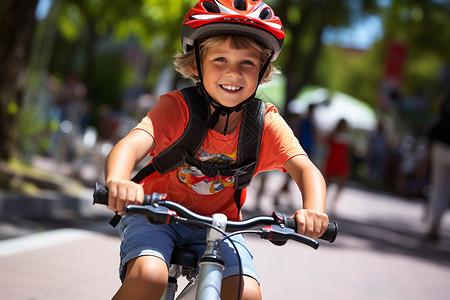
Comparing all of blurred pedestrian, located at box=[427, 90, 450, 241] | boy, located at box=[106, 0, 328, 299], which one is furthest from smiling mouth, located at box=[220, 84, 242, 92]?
blurred pedestrian, located at box=[427, 90, 450, 241]

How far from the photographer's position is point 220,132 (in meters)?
3.06

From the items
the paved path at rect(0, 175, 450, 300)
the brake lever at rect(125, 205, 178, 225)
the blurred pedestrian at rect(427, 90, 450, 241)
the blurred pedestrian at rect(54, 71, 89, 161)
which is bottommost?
the blurred pedestrian at rect(54, 71, 89, 161)

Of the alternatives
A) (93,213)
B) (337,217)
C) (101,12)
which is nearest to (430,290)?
(93,213)

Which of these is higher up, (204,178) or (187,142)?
(187,142)

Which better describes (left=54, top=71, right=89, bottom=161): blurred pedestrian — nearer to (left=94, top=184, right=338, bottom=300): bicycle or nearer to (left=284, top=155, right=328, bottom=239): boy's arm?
(left=284, top=155, right=328, bottom=239): boy's arm

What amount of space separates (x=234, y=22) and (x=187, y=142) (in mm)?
507

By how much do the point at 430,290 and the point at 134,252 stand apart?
202 inches

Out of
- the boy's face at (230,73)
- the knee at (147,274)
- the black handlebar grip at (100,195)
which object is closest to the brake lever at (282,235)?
the knee at (147,274)

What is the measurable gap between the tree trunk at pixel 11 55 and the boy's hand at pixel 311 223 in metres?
8.03

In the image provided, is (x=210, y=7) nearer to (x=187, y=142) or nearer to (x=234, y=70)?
(x=234, y=70)

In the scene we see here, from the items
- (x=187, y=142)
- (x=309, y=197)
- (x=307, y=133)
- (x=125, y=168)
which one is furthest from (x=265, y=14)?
(x=307, y=133)

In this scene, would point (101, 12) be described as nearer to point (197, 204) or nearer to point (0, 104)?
point (0, 104)

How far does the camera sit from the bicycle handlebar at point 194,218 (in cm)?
231

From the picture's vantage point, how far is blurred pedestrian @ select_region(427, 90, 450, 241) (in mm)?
10508
